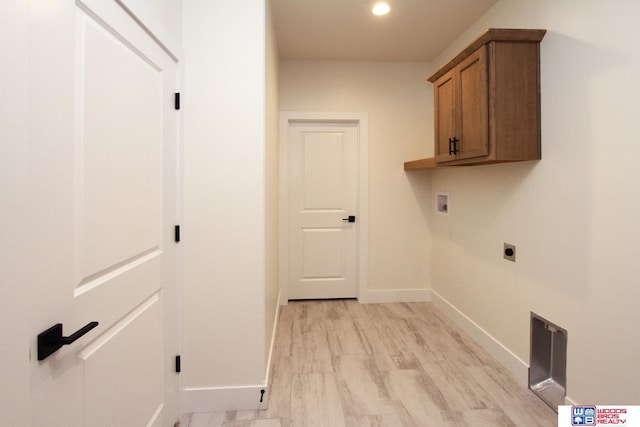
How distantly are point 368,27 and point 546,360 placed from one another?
2897mm

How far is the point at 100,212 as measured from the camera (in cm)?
118

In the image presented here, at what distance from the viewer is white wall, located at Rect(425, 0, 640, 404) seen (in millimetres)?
1565

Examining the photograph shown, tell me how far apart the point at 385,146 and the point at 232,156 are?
2281 millimetres

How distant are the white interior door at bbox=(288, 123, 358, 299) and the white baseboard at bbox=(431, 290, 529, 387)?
3.48 ft

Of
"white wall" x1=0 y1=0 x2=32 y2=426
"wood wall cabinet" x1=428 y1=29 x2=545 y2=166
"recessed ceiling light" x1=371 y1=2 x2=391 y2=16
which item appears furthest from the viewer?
"recessed ceiling light" x1=371 y1=2 x2=391 y2=16

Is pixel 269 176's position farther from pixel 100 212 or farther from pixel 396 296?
pixel 396 296

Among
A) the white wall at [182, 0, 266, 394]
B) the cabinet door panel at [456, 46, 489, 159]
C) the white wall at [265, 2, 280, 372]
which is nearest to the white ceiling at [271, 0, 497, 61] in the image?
the white wall at [265, 2, 280, 372]

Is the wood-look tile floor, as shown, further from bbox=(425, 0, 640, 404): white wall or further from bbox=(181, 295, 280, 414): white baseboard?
bbox=(425, 0, 640, 404): white wall

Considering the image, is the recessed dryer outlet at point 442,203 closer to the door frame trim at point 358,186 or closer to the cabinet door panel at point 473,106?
the door frame trim at point 358,186

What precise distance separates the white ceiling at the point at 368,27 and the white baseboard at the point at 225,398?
2709 millimetres

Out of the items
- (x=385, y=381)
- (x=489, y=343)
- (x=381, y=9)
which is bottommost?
(x=385, y=381)

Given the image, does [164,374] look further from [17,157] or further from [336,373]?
[17,157]

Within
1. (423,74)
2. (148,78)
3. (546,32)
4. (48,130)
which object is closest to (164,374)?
(48,130)

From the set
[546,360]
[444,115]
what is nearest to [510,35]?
[444,115]
